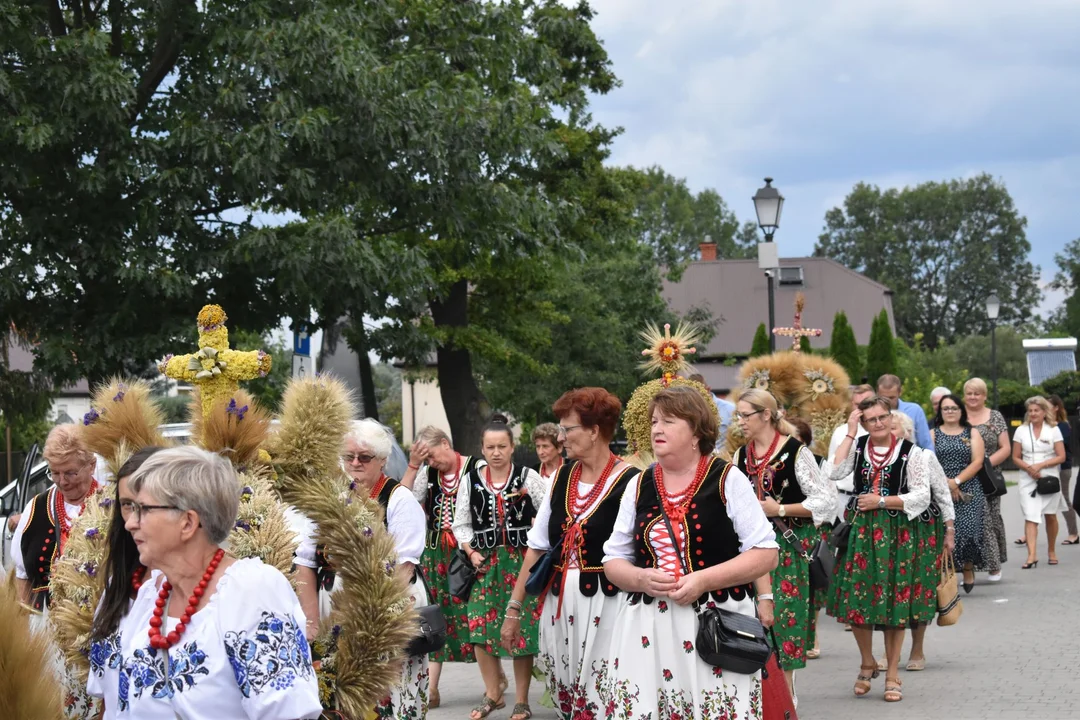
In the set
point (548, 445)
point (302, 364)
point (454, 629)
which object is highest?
point (302, 364)

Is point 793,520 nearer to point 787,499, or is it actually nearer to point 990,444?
point 787,499

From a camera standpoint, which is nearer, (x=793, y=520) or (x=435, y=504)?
(x=793, y=520)

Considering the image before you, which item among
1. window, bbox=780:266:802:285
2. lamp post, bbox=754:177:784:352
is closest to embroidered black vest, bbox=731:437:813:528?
lamp post, bbox=754:177:784:352

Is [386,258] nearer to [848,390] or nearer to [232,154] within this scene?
[232,154]

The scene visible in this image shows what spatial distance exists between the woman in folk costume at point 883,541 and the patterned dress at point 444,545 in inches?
98.2

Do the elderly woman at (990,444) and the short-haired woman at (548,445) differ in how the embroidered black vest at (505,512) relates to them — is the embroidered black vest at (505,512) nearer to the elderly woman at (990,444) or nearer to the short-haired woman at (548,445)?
the short-haired woman at (548,445)

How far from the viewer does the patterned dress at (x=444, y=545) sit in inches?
356

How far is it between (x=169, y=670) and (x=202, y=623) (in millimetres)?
138

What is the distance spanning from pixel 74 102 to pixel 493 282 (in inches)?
551

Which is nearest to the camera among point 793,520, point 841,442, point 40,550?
point 40,550

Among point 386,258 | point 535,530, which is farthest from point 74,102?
point 535,530

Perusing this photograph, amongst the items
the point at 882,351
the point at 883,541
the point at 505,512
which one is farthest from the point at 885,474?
the point at 882,351

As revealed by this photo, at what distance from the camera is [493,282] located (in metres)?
27.1

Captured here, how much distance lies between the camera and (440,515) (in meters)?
9.31
